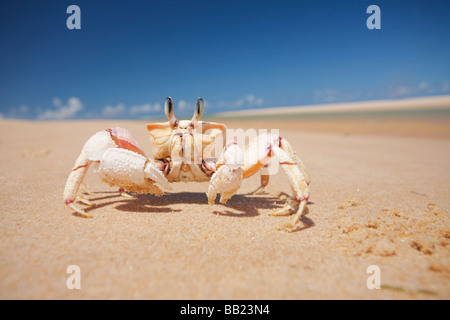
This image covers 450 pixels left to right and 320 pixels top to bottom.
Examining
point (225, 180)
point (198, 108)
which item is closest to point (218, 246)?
point (225, 180)

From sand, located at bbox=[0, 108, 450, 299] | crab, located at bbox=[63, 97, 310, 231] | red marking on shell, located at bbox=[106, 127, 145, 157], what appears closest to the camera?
sand, located at bbox=[0, 108, 450, 299]

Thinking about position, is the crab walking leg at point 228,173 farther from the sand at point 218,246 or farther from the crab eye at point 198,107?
the crab eye at point 198,107

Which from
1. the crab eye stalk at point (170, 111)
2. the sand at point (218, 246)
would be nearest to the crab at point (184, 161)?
the crab eye stalk at point (170, 111)

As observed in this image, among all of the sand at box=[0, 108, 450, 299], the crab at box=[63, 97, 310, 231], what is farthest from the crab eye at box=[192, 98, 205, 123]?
the sand at box=[0, 108, 450, 299]

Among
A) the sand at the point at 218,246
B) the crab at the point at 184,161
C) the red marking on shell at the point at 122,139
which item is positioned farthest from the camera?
the red marking on shell at the point at 122,139

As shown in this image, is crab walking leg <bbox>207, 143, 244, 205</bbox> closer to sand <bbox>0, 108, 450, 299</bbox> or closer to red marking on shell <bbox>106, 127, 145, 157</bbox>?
sand <bbox>0, 108, 450, 299</bbox>

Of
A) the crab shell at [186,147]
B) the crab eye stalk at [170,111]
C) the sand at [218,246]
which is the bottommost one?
the sand at [218,246]
